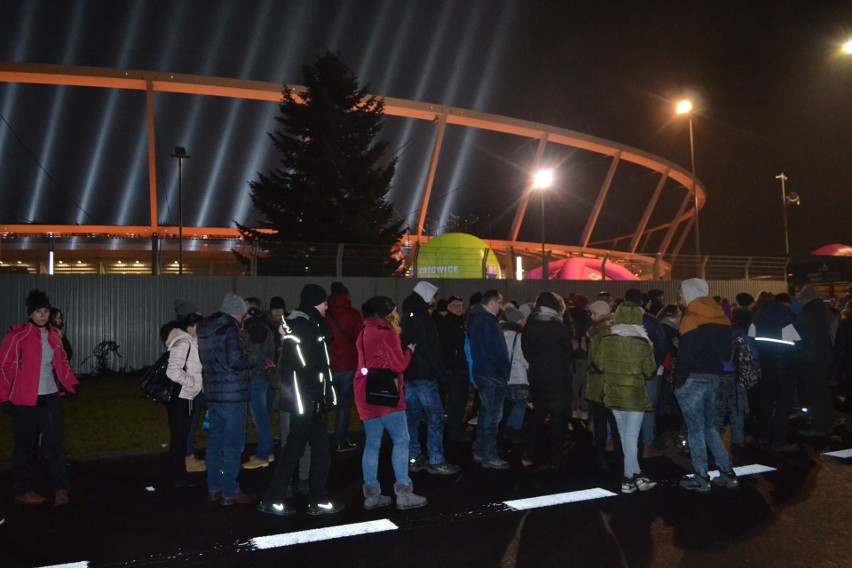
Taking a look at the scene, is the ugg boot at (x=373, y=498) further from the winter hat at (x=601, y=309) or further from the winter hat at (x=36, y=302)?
the winter hat at (x=36, y=302)

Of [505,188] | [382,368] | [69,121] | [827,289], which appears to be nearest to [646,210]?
[505,188]

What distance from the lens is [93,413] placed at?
9938 millimetres

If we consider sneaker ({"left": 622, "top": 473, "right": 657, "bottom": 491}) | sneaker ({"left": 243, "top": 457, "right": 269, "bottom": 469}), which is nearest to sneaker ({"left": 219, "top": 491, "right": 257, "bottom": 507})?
sneaker ({"left": 243, "top": 457, "right": 269, "bottom": 469})

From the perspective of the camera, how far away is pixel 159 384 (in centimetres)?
629

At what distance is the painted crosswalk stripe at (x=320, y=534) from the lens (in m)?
4.80

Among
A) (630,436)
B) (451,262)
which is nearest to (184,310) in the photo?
(630,436)

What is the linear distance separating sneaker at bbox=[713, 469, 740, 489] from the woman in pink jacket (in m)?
2.72

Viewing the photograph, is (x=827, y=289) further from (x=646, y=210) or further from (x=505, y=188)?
(x=505, y=188)

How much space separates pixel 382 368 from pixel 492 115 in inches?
1088

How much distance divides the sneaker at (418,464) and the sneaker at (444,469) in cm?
14

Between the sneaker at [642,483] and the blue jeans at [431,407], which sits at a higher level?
the blue jeans at [431,407]

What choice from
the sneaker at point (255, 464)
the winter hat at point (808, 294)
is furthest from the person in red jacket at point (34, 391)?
the winter hat at point (808, 294)

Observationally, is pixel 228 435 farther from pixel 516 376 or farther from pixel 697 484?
pixel 697 484

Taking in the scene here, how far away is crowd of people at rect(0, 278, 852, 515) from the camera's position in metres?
5.58
